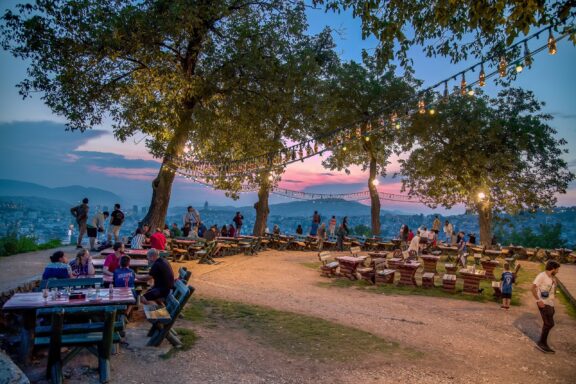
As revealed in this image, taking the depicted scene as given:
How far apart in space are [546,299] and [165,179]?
49.9ft

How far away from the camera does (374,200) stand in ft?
96.7

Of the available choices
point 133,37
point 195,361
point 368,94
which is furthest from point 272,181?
point 195,361

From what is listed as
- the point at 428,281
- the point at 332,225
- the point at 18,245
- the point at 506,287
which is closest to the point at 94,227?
the point at 18,245

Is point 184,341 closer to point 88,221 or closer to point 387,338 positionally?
point 387,338

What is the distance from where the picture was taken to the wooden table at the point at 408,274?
1409 cm

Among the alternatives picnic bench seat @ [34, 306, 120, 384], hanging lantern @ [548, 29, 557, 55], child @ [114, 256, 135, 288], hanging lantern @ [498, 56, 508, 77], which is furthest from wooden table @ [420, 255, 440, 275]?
picnic bench seat @ [34, 306, 120, 384]

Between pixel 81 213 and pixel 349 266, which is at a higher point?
pixel 81 213

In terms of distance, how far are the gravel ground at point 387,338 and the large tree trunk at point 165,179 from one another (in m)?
6.56

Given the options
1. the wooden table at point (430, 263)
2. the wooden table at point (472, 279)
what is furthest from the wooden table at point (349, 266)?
the wooden table at point (472, 279)

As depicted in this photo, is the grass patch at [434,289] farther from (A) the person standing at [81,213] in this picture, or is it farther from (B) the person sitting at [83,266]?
(A) the person standing at [81,213]

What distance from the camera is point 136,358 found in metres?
6.21

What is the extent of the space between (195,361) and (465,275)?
9644mm

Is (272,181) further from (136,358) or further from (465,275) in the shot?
Answer: (136,358)

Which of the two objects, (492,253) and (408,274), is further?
(492,253)
